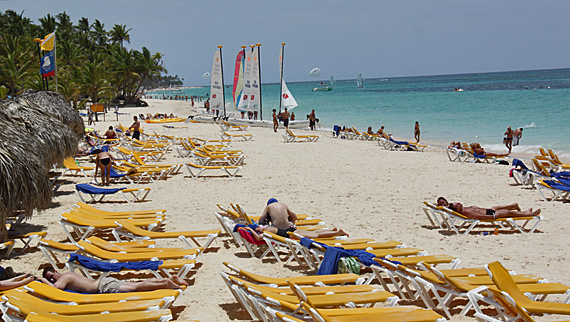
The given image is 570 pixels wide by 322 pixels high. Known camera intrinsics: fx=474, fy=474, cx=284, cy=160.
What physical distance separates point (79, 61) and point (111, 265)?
4963cm

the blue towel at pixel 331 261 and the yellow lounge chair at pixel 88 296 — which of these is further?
the blue towel at pixel 331 261

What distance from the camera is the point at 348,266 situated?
15.8 feet

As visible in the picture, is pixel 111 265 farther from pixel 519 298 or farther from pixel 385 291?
pixel 519 298

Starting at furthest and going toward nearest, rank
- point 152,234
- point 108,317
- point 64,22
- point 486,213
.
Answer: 1. point 64,22
2. point 486,213
3. point 152,234
4. point 108,317

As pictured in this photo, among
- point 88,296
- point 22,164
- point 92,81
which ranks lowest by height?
point 88,296

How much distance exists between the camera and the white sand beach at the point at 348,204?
5793 mm

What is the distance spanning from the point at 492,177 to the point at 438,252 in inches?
264

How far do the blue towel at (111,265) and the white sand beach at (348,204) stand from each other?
0.47 meters

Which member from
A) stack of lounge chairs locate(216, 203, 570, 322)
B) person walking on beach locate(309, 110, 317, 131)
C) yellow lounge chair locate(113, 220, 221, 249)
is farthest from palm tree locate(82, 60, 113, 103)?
stack of lounge chairs locate(216, 203, 570, 322)

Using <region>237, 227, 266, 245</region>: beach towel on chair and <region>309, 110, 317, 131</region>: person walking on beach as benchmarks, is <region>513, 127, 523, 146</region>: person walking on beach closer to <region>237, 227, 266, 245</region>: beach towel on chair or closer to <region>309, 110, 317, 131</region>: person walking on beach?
<region>309, 110, 317, 131</region>: person walking on beach

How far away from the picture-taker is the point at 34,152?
22.3 feet

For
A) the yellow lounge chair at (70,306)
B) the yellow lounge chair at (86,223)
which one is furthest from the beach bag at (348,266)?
the yellow lounge chair at (86,223)

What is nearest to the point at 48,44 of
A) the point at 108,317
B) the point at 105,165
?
the point at 105,165

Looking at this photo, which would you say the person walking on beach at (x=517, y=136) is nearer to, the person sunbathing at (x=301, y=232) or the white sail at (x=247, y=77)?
the white sail at (x=247, y=77)
